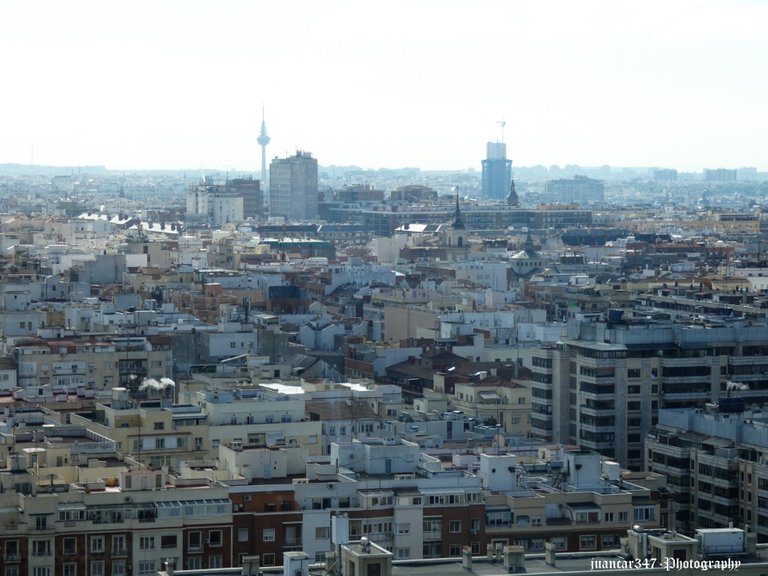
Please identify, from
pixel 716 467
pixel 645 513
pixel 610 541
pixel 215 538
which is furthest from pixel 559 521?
pixel 716 467

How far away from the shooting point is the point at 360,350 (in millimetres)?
86438

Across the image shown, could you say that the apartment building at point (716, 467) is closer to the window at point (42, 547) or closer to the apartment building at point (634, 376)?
the apartment building at point (634, 376)

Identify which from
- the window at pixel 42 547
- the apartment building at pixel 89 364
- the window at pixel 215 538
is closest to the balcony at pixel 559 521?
the window at pixel 215 538

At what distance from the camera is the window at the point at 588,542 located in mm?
49188

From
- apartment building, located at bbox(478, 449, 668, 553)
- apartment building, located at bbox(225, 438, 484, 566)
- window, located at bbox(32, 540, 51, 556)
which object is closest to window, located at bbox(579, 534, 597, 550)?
apartment building, located at bbox(478, 449, 668, 553)

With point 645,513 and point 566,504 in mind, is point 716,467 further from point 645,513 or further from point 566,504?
point 566,504

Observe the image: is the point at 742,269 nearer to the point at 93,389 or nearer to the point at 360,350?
the point at 360,350

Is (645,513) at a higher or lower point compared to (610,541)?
higher

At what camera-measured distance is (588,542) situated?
4941cm

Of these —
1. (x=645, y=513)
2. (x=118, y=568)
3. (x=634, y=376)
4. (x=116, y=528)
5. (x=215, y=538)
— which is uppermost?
(x=634, y=376)

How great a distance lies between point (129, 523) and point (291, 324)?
2118 inches

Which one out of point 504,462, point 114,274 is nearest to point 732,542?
point 504,462

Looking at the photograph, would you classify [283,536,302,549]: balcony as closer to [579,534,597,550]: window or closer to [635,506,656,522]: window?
[579,534,597,550]: window

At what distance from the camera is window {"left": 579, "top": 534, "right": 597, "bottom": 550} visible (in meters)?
49.2
